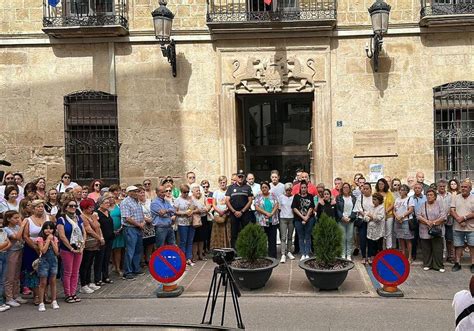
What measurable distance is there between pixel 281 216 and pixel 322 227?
2.36m

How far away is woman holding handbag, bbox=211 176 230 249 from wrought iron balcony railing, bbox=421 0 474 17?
686 centimetres

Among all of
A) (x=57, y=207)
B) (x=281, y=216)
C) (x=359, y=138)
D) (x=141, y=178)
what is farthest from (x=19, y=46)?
(x=359, y=138)

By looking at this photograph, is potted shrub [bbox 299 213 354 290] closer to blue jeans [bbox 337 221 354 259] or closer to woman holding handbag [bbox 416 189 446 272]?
blue jeans [bbox 337 221 354 259]

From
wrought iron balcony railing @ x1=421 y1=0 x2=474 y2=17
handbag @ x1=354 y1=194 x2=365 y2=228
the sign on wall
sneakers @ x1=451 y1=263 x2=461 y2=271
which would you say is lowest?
sneakers @ x1=451 y1=263 x2=461 y2=271

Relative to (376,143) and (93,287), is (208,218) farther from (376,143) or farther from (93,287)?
(376,143)

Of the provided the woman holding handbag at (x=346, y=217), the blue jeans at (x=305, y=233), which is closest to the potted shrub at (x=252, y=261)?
the blue jeans at (x=305, y=233)

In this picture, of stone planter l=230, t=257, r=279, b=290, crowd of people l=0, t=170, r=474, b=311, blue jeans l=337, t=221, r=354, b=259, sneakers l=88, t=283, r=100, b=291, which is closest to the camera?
crowd of people l=0, t=170, r=474, b=311

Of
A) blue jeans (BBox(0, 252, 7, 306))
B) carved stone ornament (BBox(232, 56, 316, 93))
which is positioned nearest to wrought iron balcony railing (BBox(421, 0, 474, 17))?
carved stone ornament (BBox(232, 56, 316, 93))

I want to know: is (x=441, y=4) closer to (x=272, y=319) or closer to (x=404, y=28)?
(x=404, y=28)

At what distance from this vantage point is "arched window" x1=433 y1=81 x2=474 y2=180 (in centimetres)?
1251

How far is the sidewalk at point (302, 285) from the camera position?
7.85 m

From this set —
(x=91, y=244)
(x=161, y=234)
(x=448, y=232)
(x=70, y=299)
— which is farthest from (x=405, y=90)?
(x=70, y=299)

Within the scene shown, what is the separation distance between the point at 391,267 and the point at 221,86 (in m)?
7.01

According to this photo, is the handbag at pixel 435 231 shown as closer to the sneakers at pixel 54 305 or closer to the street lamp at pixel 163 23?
the sneakers at pixel 54 305
